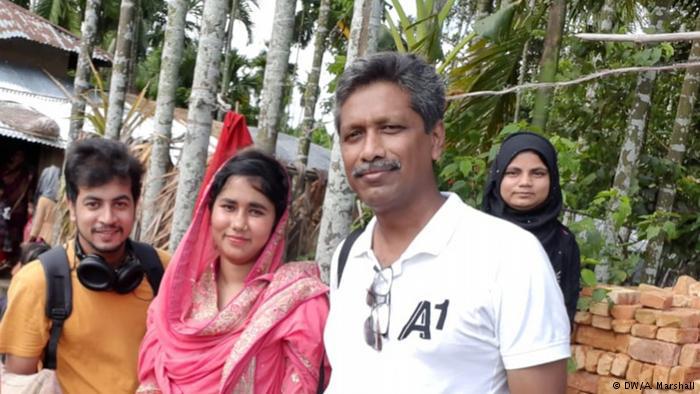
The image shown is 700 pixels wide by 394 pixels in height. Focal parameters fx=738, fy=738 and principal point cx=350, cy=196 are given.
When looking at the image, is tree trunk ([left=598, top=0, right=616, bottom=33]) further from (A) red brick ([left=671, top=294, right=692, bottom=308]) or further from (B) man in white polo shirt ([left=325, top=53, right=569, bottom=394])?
(B) man in white polo shirt ([left=325, top=53, right=569, bottom=394])

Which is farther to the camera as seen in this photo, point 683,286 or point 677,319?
point 683,286

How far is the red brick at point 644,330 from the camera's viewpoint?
3.94 meters

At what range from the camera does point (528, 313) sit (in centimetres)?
146

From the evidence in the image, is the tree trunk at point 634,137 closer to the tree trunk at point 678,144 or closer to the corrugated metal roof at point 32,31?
the tree trunk at point 678,144

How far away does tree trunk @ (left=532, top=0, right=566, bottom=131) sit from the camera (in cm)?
486

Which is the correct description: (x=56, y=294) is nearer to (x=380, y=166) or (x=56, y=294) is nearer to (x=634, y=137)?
(x=380, y=166)

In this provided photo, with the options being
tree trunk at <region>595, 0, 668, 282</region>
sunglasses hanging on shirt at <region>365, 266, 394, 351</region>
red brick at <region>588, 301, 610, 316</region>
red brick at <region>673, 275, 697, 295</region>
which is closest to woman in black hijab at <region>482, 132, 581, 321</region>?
red brick at <region>588, 301, 610, 316</region>

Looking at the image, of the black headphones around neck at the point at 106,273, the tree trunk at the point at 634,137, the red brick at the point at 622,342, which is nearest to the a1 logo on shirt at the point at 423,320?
the black headphones around neck at the point at 106,273

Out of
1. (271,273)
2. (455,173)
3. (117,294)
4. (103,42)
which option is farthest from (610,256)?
(103,42)

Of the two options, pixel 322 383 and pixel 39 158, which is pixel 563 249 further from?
pixel 39 158

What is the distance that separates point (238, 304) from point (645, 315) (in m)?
2.53

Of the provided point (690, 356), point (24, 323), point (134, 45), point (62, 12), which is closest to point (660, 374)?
point (690, 356)

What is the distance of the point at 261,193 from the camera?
96.3 inches

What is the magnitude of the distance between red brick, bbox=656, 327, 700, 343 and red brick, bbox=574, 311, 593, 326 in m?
0.38
